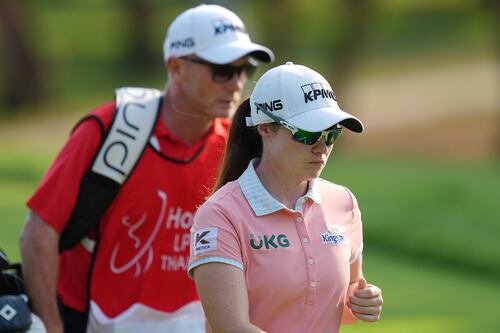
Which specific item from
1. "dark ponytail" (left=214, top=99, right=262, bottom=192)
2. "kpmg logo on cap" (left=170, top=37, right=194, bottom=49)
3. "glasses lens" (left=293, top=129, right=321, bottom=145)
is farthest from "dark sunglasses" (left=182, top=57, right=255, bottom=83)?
"glasses lens" (left=293, top=129, right=321, bottom=145)

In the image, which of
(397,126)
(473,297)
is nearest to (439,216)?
(473,297)

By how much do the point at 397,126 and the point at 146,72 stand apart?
13.5 m

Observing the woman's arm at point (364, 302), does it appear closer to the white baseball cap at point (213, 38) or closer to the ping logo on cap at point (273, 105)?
the ping logo on cap at point (273, 105)

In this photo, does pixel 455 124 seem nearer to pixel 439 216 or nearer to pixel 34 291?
pixel 439 216

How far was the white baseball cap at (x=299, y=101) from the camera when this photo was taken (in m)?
3.83

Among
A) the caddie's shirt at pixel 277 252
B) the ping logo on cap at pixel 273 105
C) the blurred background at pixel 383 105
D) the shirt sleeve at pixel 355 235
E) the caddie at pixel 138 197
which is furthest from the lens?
the blurred background at pixel 383 105

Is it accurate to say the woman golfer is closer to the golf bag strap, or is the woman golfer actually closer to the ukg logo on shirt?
the ukg logo on shirt

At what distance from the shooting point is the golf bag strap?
523 cm

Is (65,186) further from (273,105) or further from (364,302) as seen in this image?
(364,302)

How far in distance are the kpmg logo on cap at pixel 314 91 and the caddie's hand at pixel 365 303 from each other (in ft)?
2.13

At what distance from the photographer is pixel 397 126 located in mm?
32781

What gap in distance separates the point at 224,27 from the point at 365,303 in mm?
2115

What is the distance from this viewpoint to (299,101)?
3877 mm

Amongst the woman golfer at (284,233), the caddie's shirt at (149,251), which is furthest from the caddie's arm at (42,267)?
the woman golfer at (284,233)
